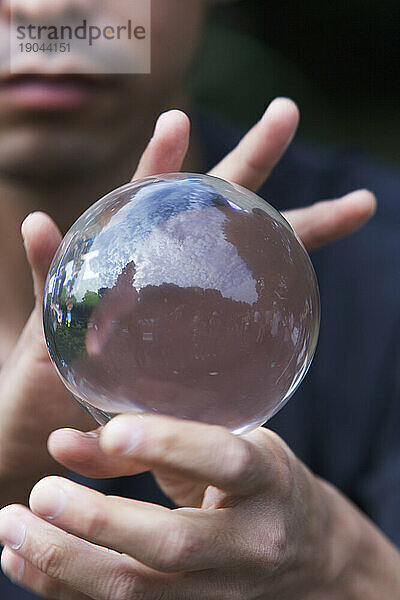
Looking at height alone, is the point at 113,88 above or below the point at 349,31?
below

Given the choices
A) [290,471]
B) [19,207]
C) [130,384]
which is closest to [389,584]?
[290,471]

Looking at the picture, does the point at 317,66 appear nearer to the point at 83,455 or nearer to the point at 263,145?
the point at 263,145

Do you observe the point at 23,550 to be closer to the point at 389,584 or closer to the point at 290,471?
the point at 290,471

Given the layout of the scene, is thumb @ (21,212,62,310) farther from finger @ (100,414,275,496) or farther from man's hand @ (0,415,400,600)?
finger @ (100,414,275,496)

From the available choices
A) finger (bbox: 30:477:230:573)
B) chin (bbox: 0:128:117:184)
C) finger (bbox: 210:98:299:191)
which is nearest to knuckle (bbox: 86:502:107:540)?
finger (bbox: 30:477:230:573)

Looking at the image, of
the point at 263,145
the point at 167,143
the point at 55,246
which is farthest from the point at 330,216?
the point at 55,246

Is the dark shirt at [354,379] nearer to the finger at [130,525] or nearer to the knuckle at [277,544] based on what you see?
the knuckle at [277,544]
